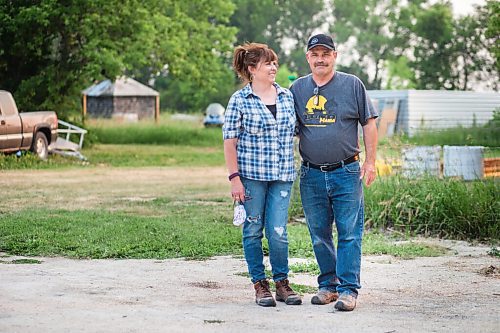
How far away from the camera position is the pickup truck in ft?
76.6

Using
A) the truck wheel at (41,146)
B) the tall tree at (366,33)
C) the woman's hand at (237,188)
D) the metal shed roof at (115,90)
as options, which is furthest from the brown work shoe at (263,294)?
the tall tree at (366,33)

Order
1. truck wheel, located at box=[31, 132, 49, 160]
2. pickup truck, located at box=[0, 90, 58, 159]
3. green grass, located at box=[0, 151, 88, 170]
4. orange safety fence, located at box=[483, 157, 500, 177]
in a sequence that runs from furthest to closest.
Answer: truck wheel, located at box=[31, 132, 49, 160] → pickup truck, located at box=[0, 90, 58, 159] → green grass, located at box=[0, 151, 88, 170] → orange safety fence, located at box=[483, 157, 500, 177]

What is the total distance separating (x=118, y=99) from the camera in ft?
200

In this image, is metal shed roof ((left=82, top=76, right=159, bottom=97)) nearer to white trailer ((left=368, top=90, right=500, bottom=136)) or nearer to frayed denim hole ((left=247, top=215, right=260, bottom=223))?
white trailer ((left=368, top=90, right=500, bottom=136))

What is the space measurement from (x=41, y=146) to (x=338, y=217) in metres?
18.7

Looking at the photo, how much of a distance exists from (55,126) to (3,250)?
53.2ft

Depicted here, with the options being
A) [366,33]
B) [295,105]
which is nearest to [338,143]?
[295,105]

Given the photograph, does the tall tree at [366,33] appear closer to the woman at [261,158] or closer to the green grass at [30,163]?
the green grass at [30,163]

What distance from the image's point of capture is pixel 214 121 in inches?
2218

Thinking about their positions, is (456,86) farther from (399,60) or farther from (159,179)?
(159,179)

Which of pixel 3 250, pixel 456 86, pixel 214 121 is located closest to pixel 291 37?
pixel 214 121

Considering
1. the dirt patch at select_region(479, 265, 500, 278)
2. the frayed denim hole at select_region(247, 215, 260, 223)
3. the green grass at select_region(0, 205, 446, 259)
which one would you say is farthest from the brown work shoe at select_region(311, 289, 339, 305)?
the green grass at select_region(0, 205, 446, 259)

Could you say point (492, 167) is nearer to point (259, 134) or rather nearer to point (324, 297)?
point (324, 297)

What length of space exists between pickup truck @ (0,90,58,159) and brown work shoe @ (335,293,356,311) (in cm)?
1715
